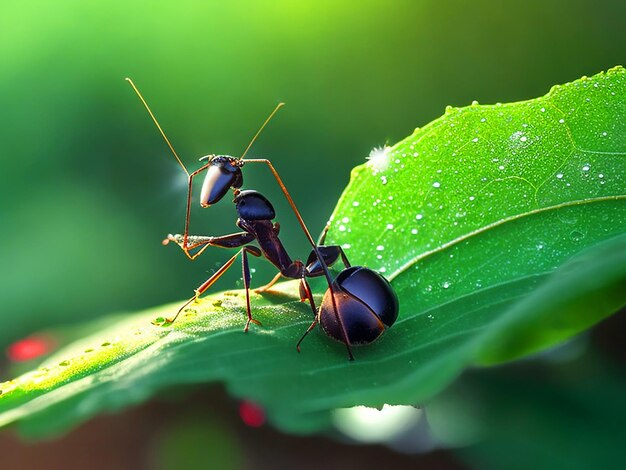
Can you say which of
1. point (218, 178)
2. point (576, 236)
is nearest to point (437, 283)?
point (576, 236)

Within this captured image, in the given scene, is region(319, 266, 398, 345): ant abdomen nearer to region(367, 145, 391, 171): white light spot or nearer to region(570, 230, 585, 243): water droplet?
region(367, 145, 391, 171): white light spot

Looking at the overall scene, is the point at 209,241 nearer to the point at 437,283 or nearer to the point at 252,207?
the point at 252,207

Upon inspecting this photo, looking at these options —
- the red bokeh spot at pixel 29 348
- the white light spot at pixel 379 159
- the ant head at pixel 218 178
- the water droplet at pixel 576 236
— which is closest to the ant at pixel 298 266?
the ant head at pixel 218 178

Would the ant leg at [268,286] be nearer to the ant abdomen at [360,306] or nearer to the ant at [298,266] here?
the ant at [298,266]

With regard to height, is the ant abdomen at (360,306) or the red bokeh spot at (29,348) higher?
the ant abdomen at (360,306)

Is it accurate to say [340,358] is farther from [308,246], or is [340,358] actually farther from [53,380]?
[308,246]

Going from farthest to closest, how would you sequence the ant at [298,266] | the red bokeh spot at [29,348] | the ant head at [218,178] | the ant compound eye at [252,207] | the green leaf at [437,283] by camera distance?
the red bokeh spot at [29,348] → the ant compound eye at [252,207] → the ant head at [218,178] → the ant at [298,266] → the green leaf at [437,283]

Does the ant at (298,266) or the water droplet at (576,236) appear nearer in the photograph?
the water droplet at (576,236)

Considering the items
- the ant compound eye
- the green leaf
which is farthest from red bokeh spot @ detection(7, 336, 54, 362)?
the green leaf
